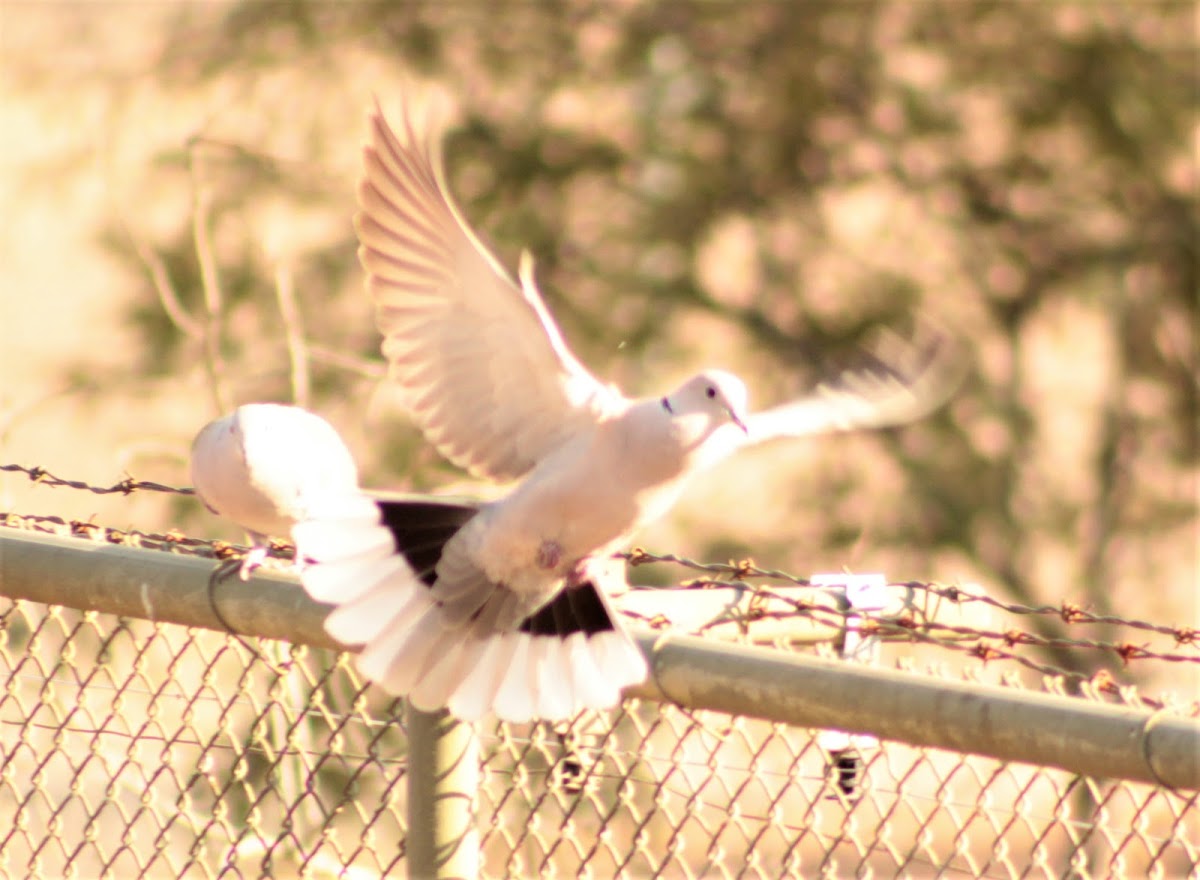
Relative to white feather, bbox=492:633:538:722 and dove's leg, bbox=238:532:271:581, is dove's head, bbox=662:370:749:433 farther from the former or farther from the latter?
dove's leg, bbox=238:532:271:581

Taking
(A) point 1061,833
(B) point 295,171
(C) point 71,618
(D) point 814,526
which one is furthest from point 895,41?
(C) point 71,618

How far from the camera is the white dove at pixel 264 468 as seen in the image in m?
3.21

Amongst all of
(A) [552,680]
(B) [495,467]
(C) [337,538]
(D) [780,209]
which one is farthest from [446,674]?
(D) [780,209]

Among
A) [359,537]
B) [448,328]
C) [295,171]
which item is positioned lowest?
[359,537]

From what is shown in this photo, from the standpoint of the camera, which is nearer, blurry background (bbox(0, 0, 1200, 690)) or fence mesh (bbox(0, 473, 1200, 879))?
fence mesh (bbox(0, 473, 1200, 879))

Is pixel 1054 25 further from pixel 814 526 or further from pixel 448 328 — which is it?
pixel 448 328

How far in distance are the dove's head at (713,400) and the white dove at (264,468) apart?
0.72m

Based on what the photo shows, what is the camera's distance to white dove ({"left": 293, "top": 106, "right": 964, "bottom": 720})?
2615 mm

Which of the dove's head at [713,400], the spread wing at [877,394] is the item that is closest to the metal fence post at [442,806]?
the dove's head at [713,400]

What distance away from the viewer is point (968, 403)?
397 inches

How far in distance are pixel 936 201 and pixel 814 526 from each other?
7.33 feet

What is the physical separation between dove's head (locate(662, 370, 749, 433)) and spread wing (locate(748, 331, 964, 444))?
0.29 metres

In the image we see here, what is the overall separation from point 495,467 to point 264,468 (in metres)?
0.46

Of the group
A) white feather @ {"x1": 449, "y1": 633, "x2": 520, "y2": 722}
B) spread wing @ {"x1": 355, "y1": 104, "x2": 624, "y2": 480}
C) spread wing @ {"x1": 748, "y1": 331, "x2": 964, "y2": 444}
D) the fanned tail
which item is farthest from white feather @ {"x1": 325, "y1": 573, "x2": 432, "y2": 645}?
spread wing @ {"x1": 748, "y1": 331, "x2": 964, "y2": 444}
